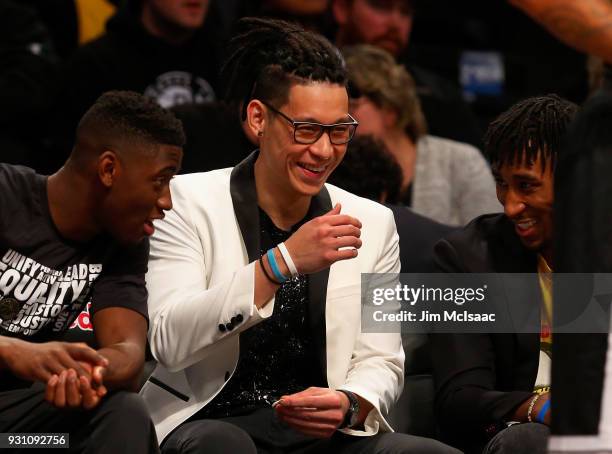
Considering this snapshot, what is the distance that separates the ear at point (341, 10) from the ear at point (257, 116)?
7.09ft

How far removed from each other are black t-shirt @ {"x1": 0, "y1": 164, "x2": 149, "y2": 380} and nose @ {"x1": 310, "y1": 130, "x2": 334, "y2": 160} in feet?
1.69

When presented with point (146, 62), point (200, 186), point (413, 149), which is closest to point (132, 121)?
point (200, 186)

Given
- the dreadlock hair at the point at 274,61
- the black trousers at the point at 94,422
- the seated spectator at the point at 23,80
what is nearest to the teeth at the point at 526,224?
the dreadlock hair at the point at 274,61

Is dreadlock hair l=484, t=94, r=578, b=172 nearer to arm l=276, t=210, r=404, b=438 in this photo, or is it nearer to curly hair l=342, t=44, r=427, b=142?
arm l=276, t=210, r=404, b=438

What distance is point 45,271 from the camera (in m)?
Result: 2.70

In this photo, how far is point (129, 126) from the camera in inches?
110

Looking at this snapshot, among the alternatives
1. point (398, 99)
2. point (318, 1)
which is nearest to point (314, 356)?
point (398, 99)

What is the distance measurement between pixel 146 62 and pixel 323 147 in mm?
1873

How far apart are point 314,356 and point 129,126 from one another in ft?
2.41

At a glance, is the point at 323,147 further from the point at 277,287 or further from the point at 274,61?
the point at 277,287

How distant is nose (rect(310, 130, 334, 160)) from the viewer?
9.47 feet

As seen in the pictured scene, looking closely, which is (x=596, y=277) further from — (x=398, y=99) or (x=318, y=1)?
(x=318, y=1)

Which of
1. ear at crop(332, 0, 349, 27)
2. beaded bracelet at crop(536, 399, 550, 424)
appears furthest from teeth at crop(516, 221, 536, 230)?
ear at crop(332, 0, 349, 27)

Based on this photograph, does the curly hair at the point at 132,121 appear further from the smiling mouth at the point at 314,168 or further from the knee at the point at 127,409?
the knee at the point at 127,409
